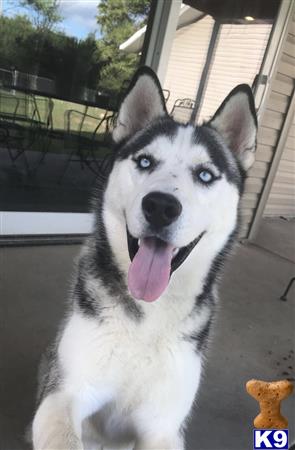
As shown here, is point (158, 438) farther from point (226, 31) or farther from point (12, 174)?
point (226, 31)

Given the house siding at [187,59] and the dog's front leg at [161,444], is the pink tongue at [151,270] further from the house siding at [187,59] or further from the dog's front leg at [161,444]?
the house siding at [187,59]

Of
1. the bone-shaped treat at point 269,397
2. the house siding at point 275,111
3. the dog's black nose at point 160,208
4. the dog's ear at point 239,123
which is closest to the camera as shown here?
the dog's black nose at point 160,208

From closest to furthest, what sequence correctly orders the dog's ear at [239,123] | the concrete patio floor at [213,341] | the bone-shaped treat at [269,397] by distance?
the bone-shaped treat at [269,397], the dog's ear at [239,123], the concrete patio floor at [213,341]

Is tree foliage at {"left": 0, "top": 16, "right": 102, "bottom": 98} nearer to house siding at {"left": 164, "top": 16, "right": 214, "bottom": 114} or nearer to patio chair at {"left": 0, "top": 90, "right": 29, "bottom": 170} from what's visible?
patio chair at {"left": 0, "top": 90, "right": 29, "bottom": 170}

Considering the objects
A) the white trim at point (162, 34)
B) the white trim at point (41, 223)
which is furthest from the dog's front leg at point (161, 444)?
the white trim at point (162, 34)

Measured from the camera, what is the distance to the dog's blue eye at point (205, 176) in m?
1.56

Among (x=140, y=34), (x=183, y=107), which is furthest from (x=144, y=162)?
(x=183, y=107)

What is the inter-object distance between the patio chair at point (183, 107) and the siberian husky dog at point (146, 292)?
109 inches

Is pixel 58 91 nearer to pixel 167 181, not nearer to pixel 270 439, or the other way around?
pixel 167 181

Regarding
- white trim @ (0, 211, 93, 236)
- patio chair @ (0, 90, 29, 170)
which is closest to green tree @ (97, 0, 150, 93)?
patio chair @ (0, 90, 29, 170)

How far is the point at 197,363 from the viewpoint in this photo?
1.68 metres

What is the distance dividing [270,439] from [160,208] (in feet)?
3.17

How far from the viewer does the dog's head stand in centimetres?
143

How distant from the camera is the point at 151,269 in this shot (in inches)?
60.4
